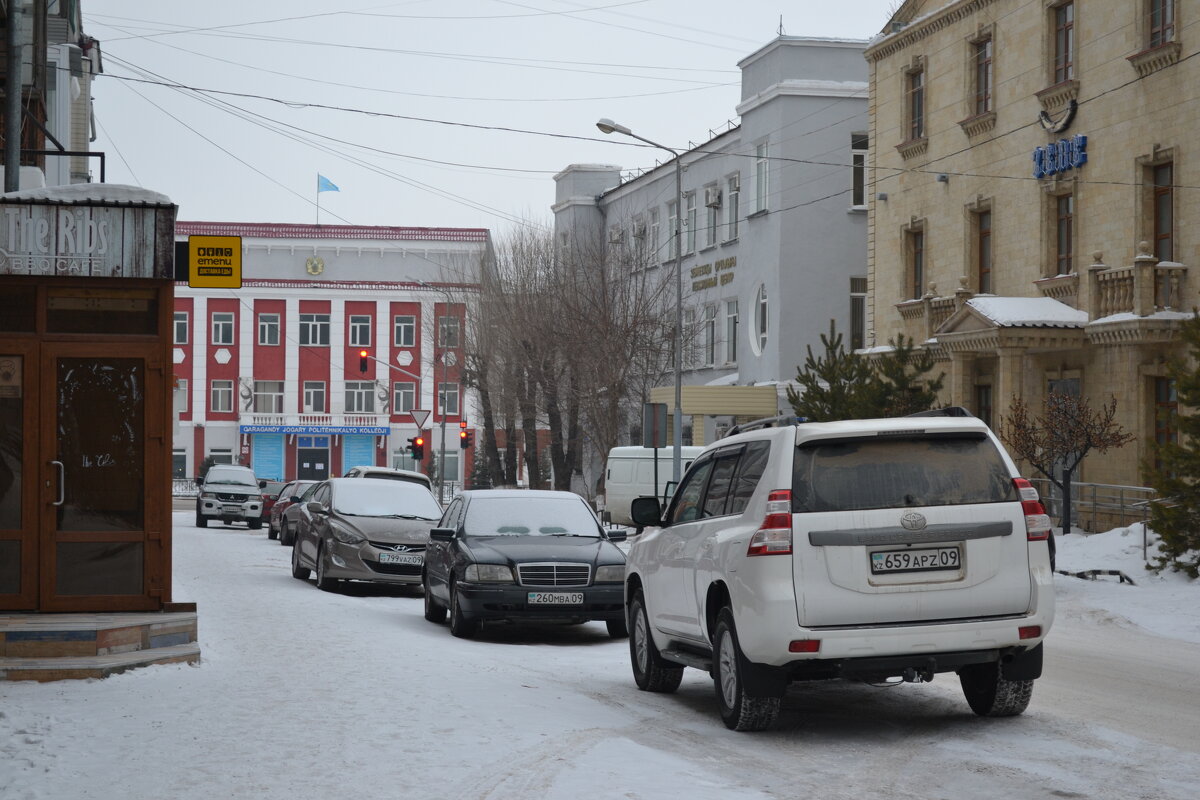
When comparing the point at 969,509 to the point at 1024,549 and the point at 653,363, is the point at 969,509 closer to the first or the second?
the point at 1024,549

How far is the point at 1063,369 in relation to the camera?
100 ft

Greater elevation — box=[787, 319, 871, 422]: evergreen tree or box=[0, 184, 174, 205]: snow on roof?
box=[0, 184, 174, 205]: snow on roof

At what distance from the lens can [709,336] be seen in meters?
51.6

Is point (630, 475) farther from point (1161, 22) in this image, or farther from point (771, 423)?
point (771, 423)

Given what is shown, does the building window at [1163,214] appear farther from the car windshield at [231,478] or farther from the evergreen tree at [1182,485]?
the car windshield at [231,478]

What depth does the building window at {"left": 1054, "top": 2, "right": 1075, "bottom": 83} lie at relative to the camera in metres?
30.2

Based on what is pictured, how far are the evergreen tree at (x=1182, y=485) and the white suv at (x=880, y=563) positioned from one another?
9.89 m

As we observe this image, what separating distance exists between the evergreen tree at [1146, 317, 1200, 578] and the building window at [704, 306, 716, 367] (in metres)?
32.1

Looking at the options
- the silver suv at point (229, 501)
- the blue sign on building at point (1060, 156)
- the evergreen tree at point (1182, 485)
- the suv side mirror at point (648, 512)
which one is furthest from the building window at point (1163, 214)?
the silver suv at point (229, 501)

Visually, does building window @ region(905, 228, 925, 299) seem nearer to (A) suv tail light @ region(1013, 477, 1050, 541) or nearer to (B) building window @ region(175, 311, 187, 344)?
(A) suv tail light @ region(1013, 477, 1050, 541)

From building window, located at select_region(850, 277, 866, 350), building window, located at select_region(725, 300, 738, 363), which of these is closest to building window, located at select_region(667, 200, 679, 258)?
building window, located at select_region(725, 300, 738, 363)

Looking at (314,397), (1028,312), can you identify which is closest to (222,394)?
(314,397)

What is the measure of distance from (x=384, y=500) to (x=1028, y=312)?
47.6 feet

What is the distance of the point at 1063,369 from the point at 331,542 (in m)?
16.6
